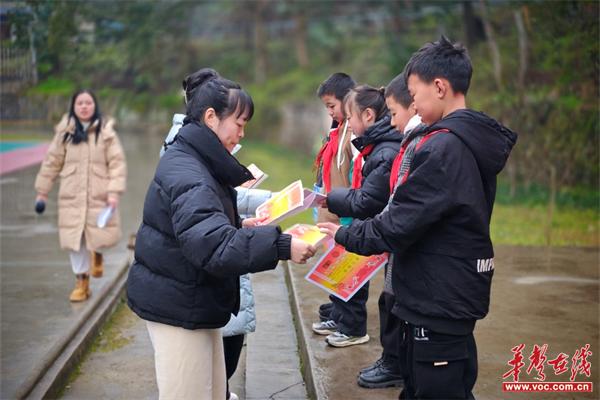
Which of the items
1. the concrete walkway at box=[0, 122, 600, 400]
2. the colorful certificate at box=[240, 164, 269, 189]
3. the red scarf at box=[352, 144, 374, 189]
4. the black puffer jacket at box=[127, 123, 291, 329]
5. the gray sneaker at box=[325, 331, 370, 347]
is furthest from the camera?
the gray sneaker at box=[325, 331, 370, 347]

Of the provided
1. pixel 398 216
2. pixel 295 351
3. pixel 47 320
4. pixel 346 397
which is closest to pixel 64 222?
pixel 47 320

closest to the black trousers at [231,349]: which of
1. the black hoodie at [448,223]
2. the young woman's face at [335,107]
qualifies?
the black hoodie at [448,223]

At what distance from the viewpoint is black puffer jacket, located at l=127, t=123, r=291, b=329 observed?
8.66ft

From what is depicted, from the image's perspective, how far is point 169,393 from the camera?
9.50 ft

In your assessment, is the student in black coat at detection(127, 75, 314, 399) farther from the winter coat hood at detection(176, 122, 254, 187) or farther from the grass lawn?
the grass lawn

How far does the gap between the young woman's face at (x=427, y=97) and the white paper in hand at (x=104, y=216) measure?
12.4 feet

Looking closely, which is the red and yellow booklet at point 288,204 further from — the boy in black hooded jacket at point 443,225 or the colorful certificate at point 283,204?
the boy in black hooded jacket at point 443,225

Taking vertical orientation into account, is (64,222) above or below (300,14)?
below

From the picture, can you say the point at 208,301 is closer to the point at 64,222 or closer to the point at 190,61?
the point at 64,222

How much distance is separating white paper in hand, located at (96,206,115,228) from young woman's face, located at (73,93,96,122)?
778mm

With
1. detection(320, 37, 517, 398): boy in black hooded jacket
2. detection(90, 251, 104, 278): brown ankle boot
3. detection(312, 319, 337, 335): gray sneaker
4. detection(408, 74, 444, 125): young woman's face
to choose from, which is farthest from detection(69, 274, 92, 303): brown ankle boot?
detection(408, 74, 444, 125): young woman's face

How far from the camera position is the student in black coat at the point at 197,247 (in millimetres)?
2648

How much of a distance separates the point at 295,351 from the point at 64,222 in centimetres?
238

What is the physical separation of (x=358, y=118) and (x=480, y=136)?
1.67 m
